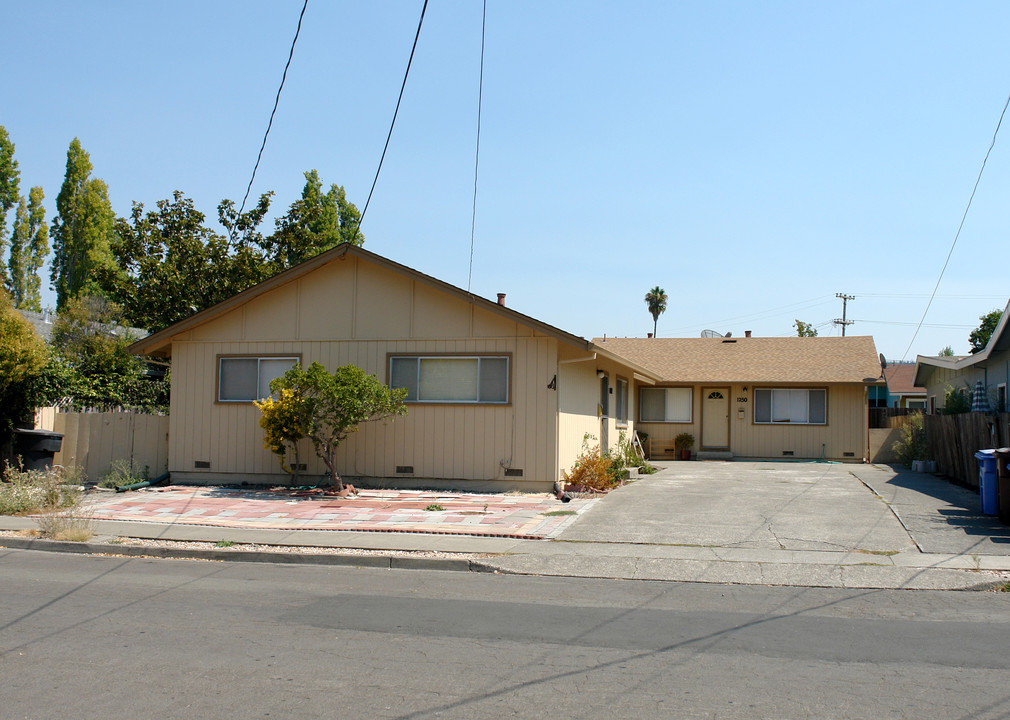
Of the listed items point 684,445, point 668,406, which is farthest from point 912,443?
point 668,406

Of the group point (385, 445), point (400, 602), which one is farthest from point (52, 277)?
point (400, 602)

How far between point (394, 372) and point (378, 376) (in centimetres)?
33

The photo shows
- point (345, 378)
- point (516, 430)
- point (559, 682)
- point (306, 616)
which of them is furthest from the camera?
point (516, 430)

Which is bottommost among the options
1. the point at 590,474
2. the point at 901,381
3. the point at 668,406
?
the point at 590,474

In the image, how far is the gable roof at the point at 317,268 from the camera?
16094mm

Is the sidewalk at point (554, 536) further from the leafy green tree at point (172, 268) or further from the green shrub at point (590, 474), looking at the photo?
the leafy green tree at point (172, 268)

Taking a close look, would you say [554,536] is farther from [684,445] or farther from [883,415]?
[883,415]

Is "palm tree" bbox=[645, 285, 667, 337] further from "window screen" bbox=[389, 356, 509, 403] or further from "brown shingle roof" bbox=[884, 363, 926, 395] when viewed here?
"window screen" bbox=[389, 356, 509, 403]

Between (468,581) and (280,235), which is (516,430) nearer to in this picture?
(468,581)

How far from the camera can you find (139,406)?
75.7ft

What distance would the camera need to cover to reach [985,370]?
68.7 feet

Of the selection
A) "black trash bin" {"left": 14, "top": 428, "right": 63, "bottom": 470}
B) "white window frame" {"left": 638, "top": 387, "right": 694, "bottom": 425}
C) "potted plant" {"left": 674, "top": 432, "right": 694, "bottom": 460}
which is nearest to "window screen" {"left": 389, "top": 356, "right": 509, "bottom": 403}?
"black trash bin" {"left": 14, "top": 428, "right": 63, "bottom": 470}

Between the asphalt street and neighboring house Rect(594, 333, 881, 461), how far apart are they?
19.0m

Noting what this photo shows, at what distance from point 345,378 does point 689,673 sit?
10.5 metres
